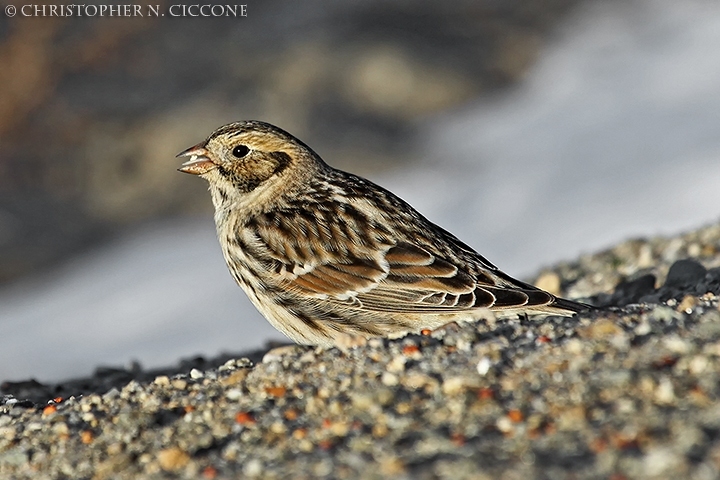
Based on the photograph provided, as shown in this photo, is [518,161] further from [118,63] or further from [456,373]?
[456,373]

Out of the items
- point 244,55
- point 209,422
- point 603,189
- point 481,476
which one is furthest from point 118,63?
point 481,476

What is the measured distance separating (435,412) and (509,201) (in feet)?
32.1

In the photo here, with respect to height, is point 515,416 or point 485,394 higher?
point 485,394

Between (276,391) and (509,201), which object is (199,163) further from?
(509,201)

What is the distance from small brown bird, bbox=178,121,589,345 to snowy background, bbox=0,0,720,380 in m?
3.22

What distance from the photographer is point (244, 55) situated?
1834cm

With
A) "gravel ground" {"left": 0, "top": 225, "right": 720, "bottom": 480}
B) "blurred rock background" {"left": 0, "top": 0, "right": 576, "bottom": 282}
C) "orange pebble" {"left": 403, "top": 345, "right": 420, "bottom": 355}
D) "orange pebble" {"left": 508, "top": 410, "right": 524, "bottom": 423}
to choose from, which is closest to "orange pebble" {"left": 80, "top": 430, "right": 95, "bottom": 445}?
"gravel ground" {"left": 0, "top": 225, "right": 720, "bottom": 480}

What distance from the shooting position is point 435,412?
423 centimetres

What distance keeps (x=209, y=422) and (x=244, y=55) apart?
564 inches

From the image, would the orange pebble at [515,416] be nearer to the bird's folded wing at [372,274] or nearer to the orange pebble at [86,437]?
the bird's folded wing at [372,274]

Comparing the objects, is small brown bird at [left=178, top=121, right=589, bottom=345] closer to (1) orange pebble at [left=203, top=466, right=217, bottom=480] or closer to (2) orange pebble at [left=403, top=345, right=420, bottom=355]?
(2) orange pebble at [left=403, top=345, right=420, bottom=355]

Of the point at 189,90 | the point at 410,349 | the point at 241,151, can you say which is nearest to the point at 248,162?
the point at 241,151

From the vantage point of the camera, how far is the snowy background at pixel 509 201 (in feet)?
38.0

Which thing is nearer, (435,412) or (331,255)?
(435,412)
